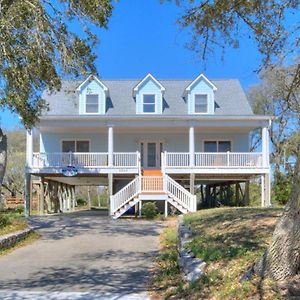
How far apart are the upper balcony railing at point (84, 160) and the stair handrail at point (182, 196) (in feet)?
8.02

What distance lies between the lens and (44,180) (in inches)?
1062

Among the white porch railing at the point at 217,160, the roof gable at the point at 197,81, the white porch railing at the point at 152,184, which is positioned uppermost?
the roof gable at the point at 197,81

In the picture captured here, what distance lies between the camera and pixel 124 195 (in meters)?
22.1

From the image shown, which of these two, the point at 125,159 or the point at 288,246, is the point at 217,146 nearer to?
the point at 125,159

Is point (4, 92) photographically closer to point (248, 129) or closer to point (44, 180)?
point (44, 180)

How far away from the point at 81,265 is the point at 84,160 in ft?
49.6

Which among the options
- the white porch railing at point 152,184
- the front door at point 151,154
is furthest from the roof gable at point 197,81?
the white porch railing at point 152,184

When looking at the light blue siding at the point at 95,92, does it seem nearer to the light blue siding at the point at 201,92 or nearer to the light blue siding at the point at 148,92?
the light blue siding at the point at 148,92

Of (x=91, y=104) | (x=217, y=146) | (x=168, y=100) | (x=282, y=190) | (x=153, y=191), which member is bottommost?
(x=282, y=190)

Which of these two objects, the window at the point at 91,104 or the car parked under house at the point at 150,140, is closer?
the car parked under house at the point at 150,140

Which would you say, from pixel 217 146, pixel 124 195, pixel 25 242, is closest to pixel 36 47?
pixel 25 242

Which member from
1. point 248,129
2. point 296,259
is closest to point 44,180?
point 248,129

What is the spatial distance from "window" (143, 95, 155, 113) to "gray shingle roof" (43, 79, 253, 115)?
673mm

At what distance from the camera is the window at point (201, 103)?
2633 centimetres
